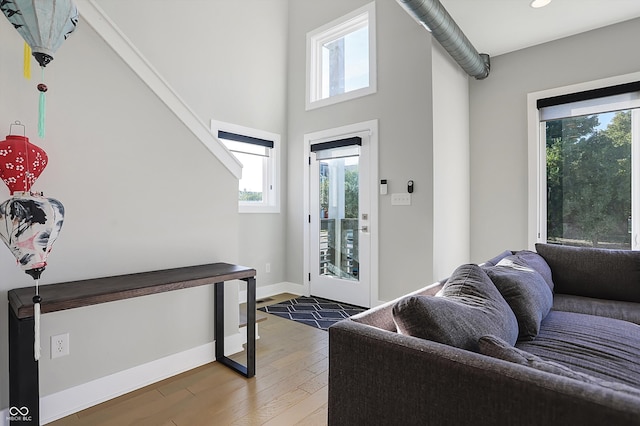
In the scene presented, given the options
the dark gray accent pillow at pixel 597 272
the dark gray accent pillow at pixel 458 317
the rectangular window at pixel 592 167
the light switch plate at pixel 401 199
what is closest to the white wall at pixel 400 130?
the light switch plate at pixel 401 199

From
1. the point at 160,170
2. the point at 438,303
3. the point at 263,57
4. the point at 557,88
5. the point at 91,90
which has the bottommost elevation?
the point at 438,303

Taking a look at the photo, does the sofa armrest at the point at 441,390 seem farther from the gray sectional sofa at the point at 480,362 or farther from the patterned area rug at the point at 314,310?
the patterned area rug at the point at 314,310

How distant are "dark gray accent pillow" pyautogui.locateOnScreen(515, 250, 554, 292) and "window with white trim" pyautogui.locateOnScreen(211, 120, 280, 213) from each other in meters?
2.98

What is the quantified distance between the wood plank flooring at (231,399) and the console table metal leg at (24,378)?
336 millimetres

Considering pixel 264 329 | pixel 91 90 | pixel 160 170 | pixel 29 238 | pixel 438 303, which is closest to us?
pixel 438 303

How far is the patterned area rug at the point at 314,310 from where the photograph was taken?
3564 millimetres

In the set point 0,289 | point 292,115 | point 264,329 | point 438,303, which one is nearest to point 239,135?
point 292,115

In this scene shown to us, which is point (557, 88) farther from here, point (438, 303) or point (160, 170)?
point (160, 170)

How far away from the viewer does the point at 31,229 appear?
1.47m

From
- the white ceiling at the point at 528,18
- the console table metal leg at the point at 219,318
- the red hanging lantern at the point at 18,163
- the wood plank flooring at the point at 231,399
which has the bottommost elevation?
the wood plank flooring at the point at 231,399

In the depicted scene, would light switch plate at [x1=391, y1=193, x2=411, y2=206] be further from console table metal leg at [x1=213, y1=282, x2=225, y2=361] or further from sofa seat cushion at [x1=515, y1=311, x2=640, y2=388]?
console table metal leg at [x1=213, y1=282, x2=225, y2=361]

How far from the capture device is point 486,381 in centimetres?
88

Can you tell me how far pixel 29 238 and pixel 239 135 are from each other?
2954mm

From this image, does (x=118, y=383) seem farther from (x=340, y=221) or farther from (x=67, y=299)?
(x=340, y=221)
